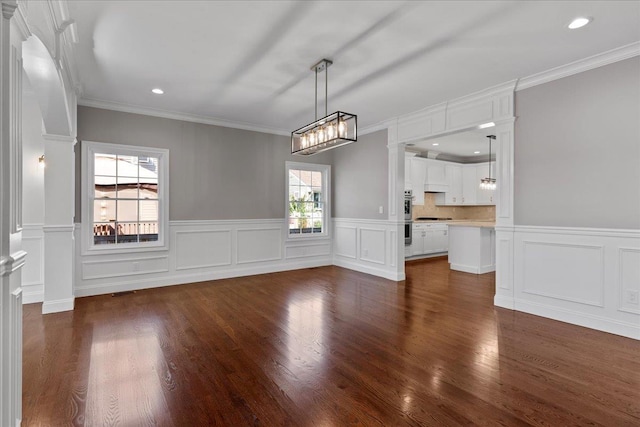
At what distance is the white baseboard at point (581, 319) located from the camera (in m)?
3.16

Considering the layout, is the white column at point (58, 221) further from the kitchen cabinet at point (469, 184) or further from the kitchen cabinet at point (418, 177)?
the kitchen cabinet at point (469, 184)

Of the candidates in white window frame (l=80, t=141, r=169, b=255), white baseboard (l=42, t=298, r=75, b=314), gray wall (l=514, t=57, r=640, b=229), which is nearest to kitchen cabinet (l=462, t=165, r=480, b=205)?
gray wall (l=514, t=57, r=640, b=229)

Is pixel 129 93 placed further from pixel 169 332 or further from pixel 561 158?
pixel 561 158

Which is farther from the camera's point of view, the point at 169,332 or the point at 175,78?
the point at 175,78

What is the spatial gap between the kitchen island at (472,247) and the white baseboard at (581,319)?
2.32 metres

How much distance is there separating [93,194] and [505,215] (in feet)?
18.8

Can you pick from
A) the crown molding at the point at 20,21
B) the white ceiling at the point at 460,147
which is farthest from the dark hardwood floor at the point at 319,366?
the white ceiling at the point at 460,147

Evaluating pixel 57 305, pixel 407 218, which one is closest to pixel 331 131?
pixel 57 305

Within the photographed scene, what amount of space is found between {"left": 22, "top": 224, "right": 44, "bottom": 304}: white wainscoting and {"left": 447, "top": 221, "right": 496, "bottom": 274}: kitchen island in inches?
274

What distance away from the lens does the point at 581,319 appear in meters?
3.47

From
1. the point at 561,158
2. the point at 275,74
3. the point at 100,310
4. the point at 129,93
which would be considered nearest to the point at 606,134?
the point at 561,158

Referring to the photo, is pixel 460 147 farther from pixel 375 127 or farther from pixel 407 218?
pixel 375 127

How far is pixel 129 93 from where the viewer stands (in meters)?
4.38

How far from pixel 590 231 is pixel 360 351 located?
109 inches
